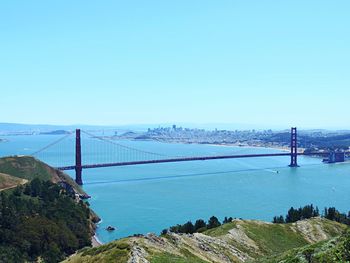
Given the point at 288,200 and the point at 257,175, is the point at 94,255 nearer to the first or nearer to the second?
the point at 288,200

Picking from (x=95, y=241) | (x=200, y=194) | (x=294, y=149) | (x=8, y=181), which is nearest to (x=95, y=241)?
(x=95, y=241)

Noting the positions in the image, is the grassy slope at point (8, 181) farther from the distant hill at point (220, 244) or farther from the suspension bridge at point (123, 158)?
the distant hill at point (220, 244)

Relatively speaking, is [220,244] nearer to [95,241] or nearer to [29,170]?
[95,241]

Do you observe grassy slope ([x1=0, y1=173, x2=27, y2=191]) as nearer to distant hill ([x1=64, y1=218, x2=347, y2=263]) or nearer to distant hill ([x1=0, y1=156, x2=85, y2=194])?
distant hill ([x1=0, y1=156, x2=85, y2=194])

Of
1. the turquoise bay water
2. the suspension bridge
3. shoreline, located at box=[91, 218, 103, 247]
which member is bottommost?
shoreline, located at box=[91, 218, 103, 247]

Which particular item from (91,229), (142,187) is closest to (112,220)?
(91,229)

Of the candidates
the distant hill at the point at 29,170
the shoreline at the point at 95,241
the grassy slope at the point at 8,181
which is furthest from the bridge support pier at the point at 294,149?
the shoreline at the point at 95,241

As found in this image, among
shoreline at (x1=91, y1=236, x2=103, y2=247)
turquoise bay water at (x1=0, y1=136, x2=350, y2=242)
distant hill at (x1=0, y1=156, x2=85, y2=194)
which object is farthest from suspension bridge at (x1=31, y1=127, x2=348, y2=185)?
shoreline at (x1=91, y1=236, x2=103, y2=247)
